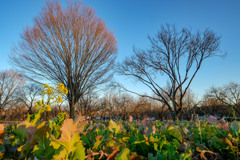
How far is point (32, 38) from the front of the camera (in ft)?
32.9

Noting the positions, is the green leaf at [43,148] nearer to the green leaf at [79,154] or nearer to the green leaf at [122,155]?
the green leaf at [79,154]

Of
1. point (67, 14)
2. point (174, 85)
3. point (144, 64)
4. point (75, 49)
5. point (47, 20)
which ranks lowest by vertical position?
point (174, 85)

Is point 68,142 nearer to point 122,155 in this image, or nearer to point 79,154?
point 79,154

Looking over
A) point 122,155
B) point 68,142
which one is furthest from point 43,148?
point 122,155

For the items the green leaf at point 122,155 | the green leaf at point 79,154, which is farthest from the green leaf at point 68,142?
the green leaf at point 122,155

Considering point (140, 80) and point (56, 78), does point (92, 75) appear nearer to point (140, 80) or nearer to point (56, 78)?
Result: point (56, 78)

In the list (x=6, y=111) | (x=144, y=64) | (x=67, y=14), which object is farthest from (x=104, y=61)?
(x=6, y=111)

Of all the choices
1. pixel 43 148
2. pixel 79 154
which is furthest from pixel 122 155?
pixel 43 148

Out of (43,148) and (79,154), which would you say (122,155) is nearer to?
(79,154)

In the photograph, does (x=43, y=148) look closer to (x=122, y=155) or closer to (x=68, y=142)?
(x=68, y=142)

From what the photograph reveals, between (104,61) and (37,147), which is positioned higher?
(104,61)

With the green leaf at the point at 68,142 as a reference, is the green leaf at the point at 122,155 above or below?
below

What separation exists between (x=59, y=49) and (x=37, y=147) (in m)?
11.2

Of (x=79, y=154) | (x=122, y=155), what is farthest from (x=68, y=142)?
(x=122, y=155)
